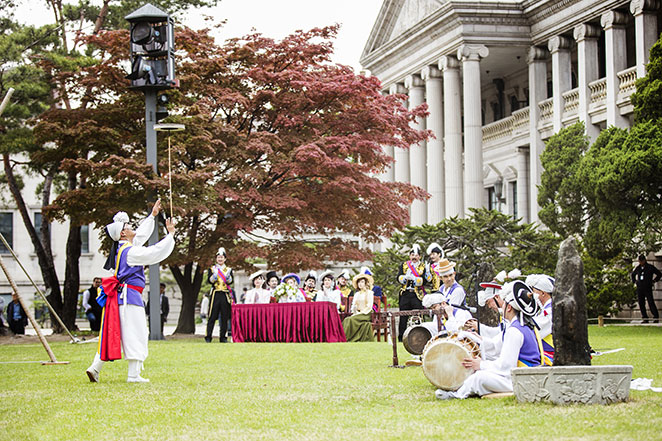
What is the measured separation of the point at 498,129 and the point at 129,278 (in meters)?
38.0

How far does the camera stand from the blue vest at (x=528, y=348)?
10273 millimetres

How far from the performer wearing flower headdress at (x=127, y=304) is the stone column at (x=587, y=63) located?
29.4 meters

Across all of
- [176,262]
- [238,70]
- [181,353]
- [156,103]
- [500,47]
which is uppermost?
[500,47]

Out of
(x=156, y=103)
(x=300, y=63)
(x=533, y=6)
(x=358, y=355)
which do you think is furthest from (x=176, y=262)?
(x=533, y=6)

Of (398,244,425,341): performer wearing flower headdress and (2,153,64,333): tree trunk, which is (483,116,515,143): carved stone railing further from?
(398,244,425,341): performer wearing flower headdress

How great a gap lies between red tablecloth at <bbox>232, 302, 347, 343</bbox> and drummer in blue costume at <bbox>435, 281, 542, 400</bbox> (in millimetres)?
14060

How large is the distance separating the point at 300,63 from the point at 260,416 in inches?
849

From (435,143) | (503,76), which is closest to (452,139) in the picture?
(435,143)

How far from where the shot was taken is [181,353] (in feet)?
62.5

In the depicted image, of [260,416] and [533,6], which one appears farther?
[533,6]

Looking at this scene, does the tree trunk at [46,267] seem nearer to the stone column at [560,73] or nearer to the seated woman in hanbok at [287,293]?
the seated woman in hanbok at [287,293]

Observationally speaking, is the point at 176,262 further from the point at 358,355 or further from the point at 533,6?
the point at 533,6

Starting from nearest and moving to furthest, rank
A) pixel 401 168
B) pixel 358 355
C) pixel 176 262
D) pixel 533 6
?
1. pixel 358 355
2. pixel 176 262
3. pixel 533 6
4. pixel 401 168

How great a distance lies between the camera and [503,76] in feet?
168
